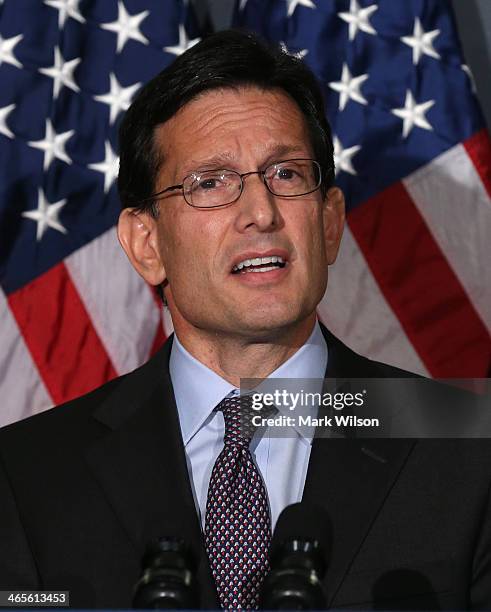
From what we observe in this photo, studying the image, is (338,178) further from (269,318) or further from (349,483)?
(349,483)

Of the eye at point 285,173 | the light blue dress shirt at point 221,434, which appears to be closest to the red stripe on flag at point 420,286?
the light blue dress shirt at point 221,434

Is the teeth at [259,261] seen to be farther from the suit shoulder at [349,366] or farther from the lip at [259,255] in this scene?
the suit shoulder at [349,366]

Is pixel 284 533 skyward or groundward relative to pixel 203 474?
groundward

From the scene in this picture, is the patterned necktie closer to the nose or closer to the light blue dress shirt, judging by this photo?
the light blue dress shirt

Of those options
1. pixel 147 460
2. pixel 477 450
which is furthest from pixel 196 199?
pixel 477 450

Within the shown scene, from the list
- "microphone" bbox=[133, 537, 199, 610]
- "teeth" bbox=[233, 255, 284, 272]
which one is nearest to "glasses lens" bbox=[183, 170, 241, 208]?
"teeth" bbox=[233, 255, 284, 272]

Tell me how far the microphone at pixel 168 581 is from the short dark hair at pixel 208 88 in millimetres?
944

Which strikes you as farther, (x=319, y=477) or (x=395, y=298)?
(x=395, y=298)

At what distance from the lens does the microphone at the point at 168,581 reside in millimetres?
966

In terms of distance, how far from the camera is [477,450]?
5.43 feet

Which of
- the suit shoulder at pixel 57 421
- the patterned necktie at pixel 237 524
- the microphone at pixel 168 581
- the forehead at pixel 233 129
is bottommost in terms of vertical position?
the microphone at pixel 168 581

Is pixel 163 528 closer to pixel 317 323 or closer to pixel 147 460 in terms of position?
pixel 147 460

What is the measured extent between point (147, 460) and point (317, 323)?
1.33 feet

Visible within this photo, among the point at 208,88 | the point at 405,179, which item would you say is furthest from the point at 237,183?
the point at 405,179
